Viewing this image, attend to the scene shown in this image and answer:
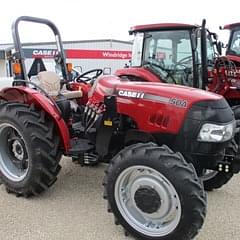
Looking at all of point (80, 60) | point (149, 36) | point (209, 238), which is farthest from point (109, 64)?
point (209, 238)

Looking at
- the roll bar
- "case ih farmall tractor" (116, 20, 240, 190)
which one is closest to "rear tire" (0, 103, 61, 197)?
the roll bar

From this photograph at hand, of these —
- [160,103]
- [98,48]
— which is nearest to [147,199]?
[160,103]

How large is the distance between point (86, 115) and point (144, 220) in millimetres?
1176

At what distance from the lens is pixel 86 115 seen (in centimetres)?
346

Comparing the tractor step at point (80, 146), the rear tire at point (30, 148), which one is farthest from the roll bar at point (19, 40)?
the tractor step at point (80, 146)

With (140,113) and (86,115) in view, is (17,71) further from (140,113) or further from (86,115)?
(140,113)

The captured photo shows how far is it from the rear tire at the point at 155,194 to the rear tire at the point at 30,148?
0.78m

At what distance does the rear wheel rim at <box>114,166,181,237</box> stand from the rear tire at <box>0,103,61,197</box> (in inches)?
33.9

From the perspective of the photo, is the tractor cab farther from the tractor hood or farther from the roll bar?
the tractor hood

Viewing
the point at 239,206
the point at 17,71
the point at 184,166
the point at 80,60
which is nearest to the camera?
the point at 184,166

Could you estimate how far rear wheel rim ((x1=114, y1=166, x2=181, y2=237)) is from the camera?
260 cm

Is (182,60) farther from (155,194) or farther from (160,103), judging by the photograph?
(155,194)

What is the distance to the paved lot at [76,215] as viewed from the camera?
111 inches

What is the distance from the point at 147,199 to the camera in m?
2.68
